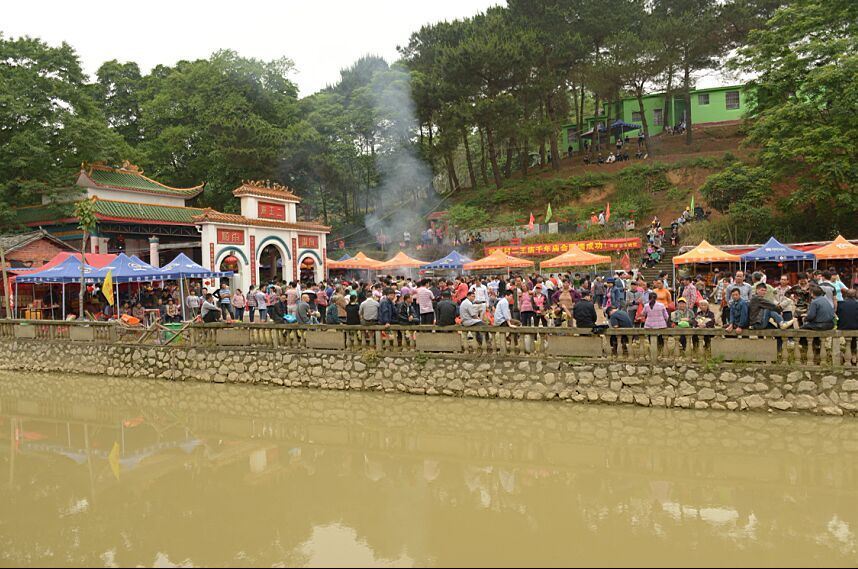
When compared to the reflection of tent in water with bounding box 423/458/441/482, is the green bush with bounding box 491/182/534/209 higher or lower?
higher

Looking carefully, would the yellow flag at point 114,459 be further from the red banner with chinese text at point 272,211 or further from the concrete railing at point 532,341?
the red banner with chinese text at point 272,211

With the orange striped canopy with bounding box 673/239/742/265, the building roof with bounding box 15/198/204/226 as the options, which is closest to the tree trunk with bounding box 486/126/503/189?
the building roof with bounding box 15/198/204/226

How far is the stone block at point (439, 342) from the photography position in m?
11.4

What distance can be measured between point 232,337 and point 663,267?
16.7m

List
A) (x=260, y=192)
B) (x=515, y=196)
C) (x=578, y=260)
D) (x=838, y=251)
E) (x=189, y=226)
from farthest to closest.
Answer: (x=515, y=196)
(x=189, y=226)
(x=260, y=192)
(x=578, y=260)
(x=838, y=251)

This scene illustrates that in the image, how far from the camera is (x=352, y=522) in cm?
634

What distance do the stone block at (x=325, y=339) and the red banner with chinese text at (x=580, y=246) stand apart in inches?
569

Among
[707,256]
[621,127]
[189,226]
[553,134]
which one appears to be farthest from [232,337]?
[621,127]

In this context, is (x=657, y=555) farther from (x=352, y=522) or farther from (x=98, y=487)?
(x=98, y=487)

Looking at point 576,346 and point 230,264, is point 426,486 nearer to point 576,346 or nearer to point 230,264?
point 576,346

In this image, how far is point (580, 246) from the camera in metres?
25.2

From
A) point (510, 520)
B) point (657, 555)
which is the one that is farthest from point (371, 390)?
point (657, 555)

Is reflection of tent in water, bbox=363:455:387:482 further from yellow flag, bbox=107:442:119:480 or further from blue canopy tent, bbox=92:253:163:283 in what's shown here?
blue canopy tent, bbox=92:253:163:283

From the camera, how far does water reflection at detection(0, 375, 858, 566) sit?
5.69 meters
